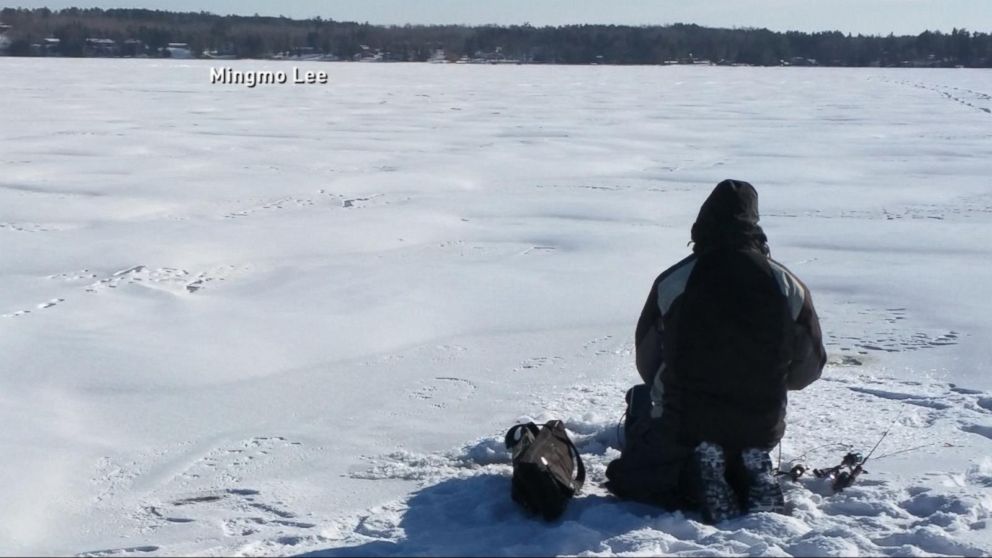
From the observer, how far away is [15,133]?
14.1 metres

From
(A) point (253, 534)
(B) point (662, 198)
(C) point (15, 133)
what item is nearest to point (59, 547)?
(A) point (253, 534)

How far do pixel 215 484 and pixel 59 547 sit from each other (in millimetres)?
583

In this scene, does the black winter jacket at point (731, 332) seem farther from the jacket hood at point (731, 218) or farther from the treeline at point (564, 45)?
the treeline at point (564, 45)

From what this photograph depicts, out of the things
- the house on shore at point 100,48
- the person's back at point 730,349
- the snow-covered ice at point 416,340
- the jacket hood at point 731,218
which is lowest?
the snow-covered ice at point 416,340

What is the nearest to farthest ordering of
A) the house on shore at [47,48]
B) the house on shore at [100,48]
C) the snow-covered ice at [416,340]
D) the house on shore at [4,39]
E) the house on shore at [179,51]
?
the snow-covered ice at [416,340], the house on shore at [47,48], the house on shore at [4,39], the house on shore at [100,48], the house on shore at [179,51]

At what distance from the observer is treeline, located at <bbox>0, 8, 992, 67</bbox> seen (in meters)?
57.9

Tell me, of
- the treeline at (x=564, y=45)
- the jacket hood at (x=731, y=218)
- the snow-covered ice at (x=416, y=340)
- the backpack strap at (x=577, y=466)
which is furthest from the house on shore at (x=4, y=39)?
the jacket hood at (x=731, y=218)

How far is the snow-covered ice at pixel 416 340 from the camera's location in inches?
128

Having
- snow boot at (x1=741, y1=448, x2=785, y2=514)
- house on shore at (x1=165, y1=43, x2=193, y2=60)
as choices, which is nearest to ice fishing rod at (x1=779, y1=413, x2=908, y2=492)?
snow boot at (x1=741, y1=448, x2=785, y2=514)

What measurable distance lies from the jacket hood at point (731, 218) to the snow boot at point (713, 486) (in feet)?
1.93

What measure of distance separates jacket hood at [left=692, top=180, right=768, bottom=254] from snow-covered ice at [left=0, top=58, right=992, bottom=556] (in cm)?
80

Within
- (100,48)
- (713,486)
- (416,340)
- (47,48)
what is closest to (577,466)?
(713,486)

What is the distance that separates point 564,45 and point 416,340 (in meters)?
62.6

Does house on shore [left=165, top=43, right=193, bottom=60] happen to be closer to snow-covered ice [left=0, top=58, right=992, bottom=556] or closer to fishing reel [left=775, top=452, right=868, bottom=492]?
snow-covered ice [left=0, top=58, right=992, bottom=556]
